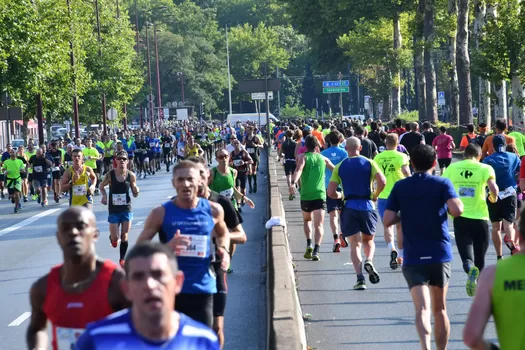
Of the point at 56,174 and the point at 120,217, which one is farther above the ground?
the point at 120,217

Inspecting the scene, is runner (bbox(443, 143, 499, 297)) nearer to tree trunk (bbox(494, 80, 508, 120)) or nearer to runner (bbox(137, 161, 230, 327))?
runner (bbox(137, 161, 230, 327))

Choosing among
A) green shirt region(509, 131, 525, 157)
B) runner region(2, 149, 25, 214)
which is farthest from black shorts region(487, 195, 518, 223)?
runner region(2, 149, 25, 214)

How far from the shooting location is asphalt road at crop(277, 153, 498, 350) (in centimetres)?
1041

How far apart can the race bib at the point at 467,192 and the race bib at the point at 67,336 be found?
663 cm

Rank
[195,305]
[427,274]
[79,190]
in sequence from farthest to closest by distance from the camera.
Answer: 1. [79,190]
2. [427,274]
3. [195,305]

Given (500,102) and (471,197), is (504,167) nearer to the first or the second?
(471,197)

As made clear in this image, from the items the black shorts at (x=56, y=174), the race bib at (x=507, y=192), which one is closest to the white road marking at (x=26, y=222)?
the black shorts at (x=56, y=174)

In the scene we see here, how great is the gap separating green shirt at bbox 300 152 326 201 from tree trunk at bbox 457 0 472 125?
29.0 metres

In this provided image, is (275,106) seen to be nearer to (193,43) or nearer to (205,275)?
(193,43)

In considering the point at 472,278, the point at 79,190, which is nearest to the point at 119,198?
the point at 79,190

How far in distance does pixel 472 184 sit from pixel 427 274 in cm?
296

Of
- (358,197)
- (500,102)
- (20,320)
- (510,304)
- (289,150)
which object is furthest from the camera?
(500,102)

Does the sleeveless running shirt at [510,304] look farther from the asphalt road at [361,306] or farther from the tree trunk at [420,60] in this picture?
the tree trunk at [420,60]

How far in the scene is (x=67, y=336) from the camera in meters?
5.70
